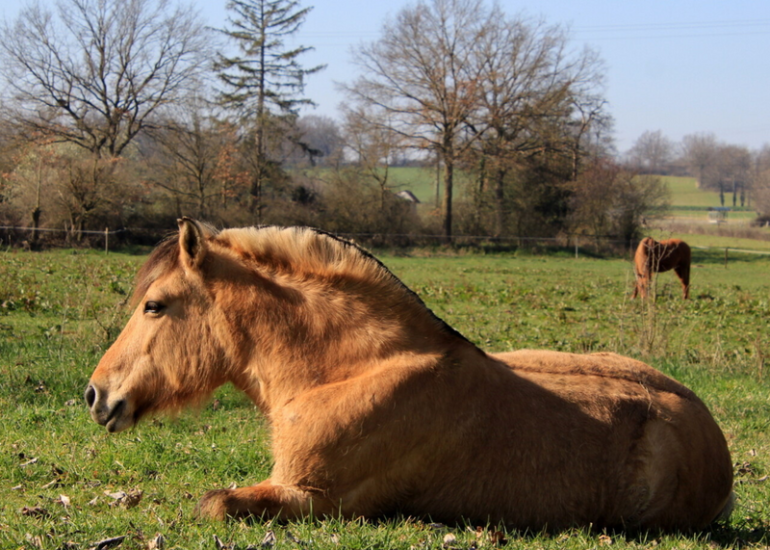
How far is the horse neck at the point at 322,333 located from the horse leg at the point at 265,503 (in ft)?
1.67

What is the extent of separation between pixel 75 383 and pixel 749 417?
23.7ft

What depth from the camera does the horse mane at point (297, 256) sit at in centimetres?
411

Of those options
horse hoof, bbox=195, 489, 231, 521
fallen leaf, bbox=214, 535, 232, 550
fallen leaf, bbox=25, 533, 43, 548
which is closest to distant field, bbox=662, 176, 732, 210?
horse hoof, bbox=195, 489, 231, 521

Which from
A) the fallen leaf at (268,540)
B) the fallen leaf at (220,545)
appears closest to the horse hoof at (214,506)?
the fallen leaf at (220,545)

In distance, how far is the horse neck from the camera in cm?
389

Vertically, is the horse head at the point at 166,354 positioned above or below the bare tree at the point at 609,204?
below

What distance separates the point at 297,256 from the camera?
415cm

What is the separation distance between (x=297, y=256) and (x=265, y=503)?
143cm

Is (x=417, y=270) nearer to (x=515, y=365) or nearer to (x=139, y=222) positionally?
(x=139, y=222)

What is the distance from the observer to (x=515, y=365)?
14.6ft

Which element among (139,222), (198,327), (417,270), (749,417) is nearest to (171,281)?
(198,327)

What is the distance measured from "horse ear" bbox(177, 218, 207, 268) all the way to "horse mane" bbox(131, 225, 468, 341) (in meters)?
0.15

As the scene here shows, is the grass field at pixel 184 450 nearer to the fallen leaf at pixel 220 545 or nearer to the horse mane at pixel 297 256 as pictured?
the fallen leaf at pixel 220 545

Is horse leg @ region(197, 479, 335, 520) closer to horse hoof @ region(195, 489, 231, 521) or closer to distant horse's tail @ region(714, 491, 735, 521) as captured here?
horse hoof @ region(195, 489, 231, 521)
